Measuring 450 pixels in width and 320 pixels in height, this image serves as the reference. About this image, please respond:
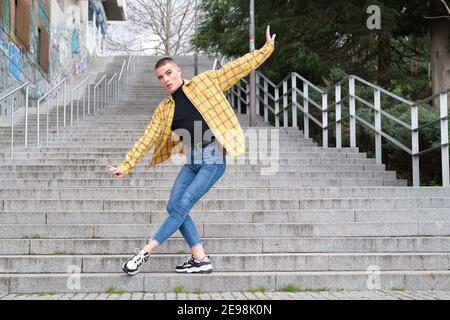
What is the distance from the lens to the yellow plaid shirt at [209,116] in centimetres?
470

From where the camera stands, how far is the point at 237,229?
19.4 feet

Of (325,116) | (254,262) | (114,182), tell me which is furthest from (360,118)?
(254,262)

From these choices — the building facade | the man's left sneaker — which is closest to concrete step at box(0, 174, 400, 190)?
the man's left sneaker

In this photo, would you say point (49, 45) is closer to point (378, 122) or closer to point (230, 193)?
point (378, 122)

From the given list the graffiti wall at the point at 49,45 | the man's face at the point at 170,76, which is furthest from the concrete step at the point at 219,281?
the graffiti wall at the point at 49,45

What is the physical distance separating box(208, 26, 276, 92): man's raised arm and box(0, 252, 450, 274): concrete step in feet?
4.83

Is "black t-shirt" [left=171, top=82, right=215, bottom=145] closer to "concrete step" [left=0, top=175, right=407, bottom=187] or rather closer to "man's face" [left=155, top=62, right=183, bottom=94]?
"man's face" [left=155, top=62, right=183, bottom=94]

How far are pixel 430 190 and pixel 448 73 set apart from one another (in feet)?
20.6

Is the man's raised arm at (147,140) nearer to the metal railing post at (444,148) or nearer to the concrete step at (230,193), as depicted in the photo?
the concrete step at (230,193)

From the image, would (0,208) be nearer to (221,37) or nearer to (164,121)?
(164,121)

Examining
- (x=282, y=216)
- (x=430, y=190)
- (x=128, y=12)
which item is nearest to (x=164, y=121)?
(x=282, y=216)

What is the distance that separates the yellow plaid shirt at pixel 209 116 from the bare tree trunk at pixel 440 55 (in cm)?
870
